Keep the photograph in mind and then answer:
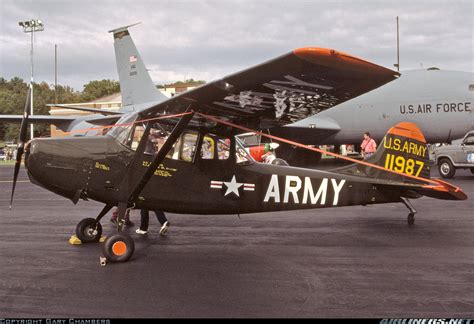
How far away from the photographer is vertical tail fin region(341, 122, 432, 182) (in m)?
7.67

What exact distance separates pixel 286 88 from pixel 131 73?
2440 centimetres

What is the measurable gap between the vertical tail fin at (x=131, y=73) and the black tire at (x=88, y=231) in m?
21.0

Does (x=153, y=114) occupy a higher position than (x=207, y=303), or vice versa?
(x=153, y=114)

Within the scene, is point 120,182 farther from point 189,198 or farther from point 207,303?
point 207,303

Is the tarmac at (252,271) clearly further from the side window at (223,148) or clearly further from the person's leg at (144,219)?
the side window at (223,148)

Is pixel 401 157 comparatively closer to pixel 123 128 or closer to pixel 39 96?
pixel 123 128

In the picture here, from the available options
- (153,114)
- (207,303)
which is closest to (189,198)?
(153,114)

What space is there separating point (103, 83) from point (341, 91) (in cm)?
12421

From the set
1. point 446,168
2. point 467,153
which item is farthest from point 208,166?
point 446,168

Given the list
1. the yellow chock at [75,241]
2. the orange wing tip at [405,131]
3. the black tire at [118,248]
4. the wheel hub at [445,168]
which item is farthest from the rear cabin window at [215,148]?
the wheel hub at [445,168]

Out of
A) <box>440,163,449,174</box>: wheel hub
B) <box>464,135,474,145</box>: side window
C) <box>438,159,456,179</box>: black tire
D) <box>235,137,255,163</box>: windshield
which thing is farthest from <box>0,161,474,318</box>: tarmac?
<box>464,135,474,145</box>: side window

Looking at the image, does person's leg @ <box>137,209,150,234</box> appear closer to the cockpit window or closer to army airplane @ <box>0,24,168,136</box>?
the cockpit window

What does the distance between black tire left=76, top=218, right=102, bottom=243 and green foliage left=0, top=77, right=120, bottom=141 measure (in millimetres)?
66411

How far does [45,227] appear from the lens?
8625mm
